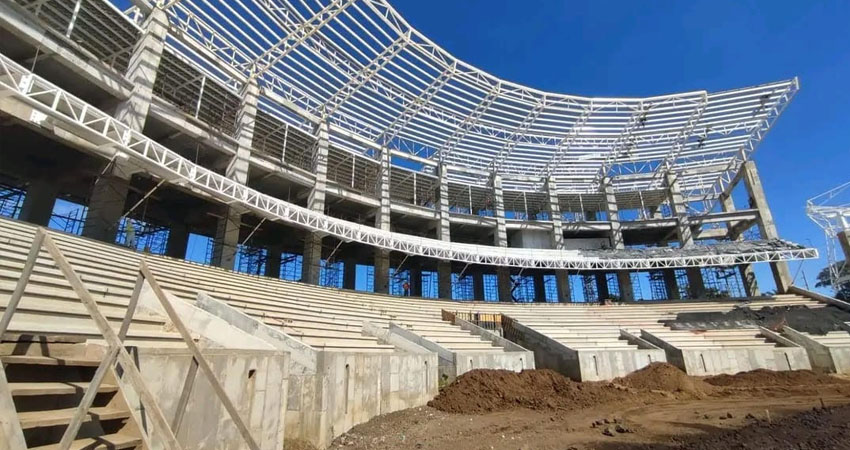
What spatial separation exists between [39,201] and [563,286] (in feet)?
119

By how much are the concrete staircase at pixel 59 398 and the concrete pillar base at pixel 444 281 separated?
30.9 m

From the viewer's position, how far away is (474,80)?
1097 inches

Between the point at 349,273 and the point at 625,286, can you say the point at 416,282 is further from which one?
the point at 625,286

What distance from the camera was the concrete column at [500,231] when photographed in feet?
120

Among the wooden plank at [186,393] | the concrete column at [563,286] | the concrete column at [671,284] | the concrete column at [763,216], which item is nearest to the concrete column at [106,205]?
the wooden plank at [186,393]

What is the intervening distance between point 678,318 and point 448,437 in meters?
23.7

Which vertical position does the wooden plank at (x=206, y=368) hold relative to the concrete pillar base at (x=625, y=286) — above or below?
below

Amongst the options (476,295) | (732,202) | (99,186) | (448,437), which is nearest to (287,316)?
(448,437)

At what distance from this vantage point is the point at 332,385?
23.5 feet

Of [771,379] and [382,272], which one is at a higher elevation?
[382,272]

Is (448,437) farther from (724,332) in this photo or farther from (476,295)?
(476,295)

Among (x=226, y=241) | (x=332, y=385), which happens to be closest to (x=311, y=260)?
(x=226, y=241)

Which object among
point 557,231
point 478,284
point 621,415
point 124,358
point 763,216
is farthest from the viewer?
point 478,284

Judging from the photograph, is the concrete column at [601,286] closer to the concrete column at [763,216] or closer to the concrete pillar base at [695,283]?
the concrete pillar base at [695,283]
